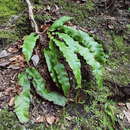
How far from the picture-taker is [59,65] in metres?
3.19

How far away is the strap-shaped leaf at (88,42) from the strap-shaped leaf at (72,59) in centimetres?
29

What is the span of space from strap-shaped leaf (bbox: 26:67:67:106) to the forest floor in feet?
0.22

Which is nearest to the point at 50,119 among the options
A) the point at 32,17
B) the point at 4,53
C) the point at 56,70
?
the point at 56,70

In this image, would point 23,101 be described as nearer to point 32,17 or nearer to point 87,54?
point 87,54

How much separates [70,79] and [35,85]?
46 centimetres

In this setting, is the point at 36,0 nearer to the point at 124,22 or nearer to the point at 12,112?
the point at 124,22

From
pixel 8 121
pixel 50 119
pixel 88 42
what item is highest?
pixel 88 42

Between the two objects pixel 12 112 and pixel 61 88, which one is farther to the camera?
pixel 61 88

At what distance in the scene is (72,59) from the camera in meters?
3.16

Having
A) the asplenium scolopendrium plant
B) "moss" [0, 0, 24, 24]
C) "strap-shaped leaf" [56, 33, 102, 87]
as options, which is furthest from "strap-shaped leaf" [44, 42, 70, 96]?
"moss" [0, 0, 24, 24]

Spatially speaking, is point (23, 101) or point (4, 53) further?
point (4, 53)

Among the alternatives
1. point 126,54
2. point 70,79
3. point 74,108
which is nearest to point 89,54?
point 70,79

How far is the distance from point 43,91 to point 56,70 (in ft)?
0.98

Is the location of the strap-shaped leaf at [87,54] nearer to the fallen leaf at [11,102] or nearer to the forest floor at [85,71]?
the forest floor at [85,71]
